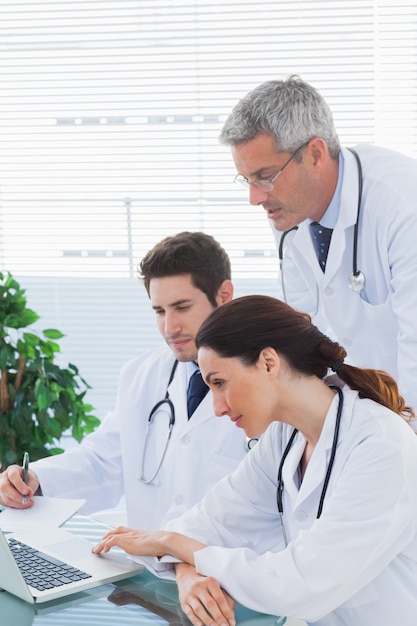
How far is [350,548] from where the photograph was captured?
1264 millimetres

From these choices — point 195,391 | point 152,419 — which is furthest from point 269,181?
point 152,419

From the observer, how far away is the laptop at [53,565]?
1344 mm

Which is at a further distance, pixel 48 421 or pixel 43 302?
pixel 43 302

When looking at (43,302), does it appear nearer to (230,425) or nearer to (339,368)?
(230,425)

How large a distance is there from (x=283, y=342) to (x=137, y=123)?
202 cm

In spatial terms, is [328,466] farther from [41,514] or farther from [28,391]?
[28,391]

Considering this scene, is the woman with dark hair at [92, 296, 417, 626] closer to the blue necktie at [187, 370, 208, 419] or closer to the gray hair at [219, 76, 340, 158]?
the blue necktie at [187, 370, 208, 419]

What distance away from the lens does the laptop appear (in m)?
1.34

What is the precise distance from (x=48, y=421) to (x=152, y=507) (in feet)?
3.00

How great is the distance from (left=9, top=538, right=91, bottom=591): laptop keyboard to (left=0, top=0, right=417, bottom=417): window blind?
190cm

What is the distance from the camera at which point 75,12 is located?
3.25m

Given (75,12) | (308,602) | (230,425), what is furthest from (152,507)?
(75,12)

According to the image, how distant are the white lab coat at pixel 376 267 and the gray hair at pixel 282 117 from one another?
14cm

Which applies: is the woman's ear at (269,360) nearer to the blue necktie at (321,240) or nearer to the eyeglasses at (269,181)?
the eyeglasses at (269,181)
